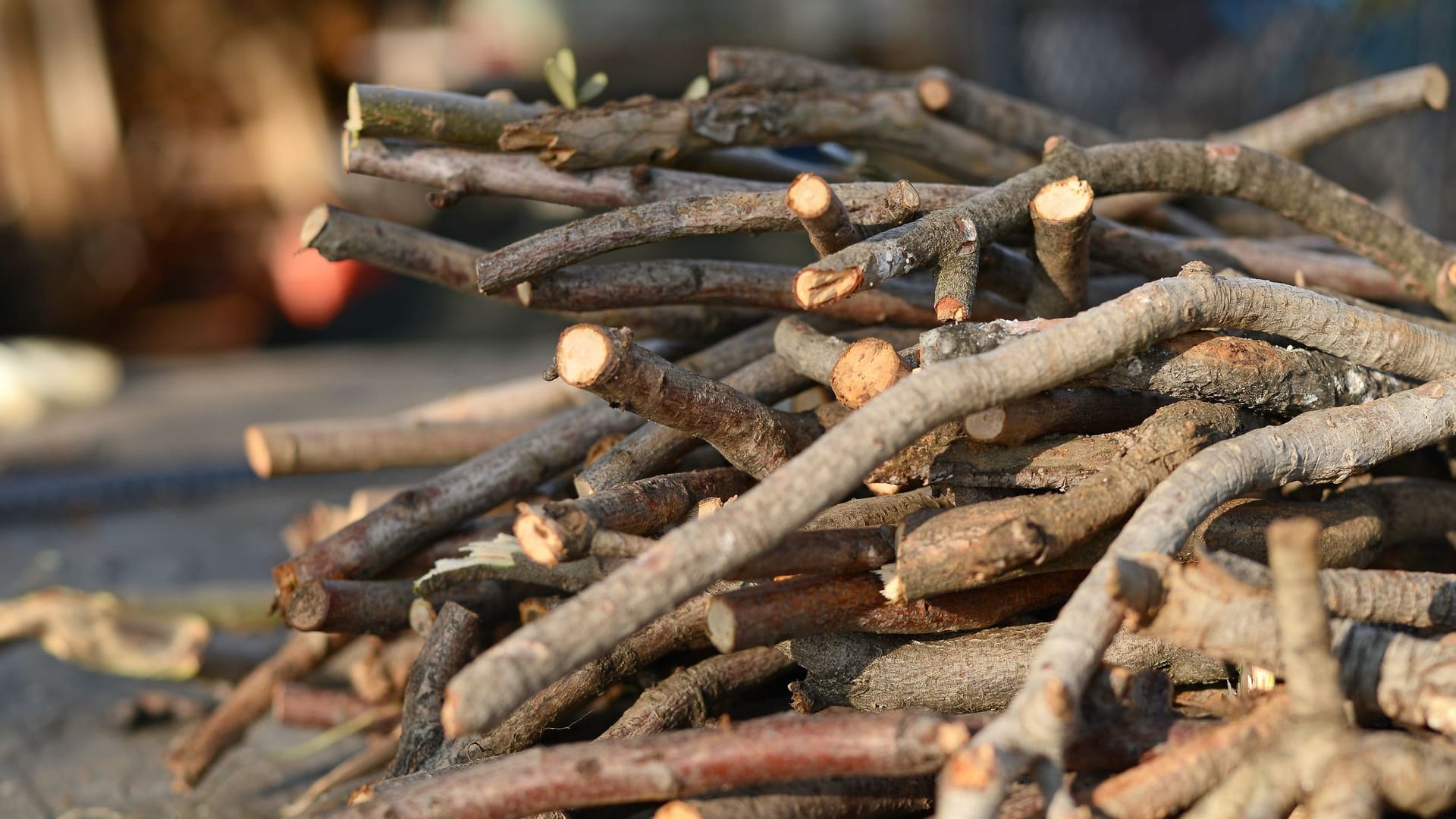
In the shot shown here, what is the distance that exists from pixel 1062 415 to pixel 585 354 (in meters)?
0.83

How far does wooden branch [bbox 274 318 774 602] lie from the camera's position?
2.54m

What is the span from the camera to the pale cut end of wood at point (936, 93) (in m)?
3.02

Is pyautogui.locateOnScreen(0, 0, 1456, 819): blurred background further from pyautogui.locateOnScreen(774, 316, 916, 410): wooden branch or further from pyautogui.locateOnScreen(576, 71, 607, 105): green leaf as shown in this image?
pyautogui.locateOnScreen(774, 316, 916, 410): wooden branch

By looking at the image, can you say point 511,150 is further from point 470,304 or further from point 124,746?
point 470,304

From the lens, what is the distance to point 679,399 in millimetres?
1982

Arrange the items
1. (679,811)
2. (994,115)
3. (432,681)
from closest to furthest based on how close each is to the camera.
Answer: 1. (679,811)
2. (432,681)
3. (994,115)

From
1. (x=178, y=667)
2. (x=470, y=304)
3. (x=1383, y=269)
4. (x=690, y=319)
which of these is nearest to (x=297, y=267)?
(x=470, y=304)

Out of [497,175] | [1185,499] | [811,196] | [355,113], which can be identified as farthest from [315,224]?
[1185,499]

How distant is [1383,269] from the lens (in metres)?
2.88

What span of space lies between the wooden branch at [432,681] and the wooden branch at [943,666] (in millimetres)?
705

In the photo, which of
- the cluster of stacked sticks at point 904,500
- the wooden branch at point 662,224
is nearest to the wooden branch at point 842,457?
the cluster of stacked sticks at point 904,500

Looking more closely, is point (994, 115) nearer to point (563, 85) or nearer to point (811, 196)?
point (563, 85)

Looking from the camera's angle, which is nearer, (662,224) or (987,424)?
(987,424)

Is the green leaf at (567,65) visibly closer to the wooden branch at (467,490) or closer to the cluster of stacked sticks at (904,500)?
the cluster of stacked sticks at (904,500)
